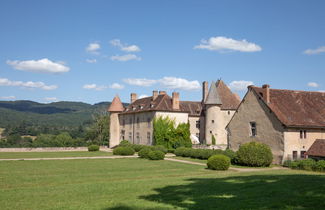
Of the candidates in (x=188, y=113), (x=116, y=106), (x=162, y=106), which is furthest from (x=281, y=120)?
(x=116, y=106)

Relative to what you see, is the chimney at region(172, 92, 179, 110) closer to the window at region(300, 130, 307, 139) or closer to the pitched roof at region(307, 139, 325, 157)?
the window at region(300, 130, 307, 139)

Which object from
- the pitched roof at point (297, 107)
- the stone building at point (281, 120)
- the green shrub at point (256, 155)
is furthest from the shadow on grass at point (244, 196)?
the pitched roof at point (297, 107)

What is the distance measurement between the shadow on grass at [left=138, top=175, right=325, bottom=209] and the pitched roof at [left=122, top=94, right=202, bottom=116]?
31.1m

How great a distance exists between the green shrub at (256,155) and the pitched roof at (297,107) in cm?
311

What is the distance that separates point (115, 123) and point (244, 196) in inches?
1832

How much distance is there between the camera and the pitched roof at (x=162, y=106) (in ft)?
152

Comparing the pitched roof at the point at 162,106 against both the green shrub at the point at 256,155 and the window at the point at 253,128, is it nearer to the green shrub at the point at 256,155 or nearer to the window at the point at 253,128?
the window at the point at 253,128

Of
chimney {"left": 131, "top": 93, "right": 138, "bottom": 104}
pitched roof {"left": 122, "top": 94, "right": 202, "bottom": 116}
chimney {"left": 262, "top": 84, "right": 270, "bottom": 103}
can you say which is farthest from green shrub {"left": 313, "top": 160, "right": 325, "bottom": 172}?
chimney {"left": 131, "top": 93, "right": 138, "bottom": 104}

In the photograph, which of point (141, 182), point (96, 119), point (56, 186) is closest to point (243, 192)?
point (141, 182)

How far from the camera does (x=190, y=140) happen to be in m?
44.7

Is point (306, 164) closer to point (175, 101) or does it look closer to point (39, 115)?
point (175, 101)

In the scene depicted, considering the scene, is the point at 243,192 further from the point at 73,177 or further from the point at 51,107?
the point at 51,107

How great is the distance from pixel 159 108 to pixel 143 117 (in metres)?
5.16

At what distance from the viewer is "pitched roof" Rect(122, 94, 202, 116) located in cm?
4626
